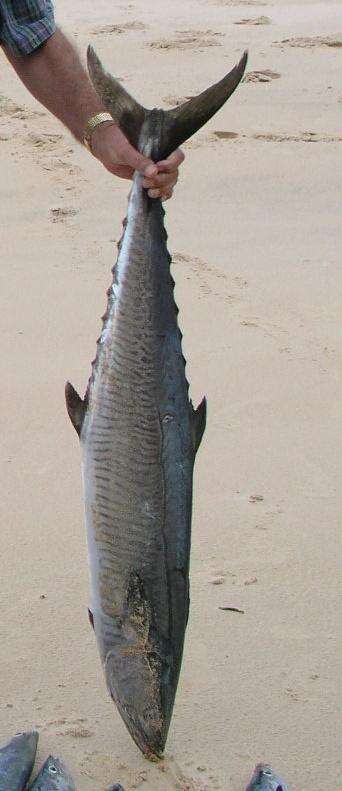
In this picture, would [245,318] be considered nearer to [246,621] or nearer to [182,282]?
[182,282]

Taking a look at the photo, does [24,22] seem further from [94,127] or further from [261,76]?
[261,76]

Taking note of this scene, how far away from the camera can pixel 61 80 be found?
3252mm

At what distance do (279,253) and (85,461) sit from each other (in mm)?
3965

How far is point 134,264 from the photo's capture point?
2.69m

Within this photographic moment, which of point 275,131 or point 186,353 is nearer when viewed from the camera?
point 186,353

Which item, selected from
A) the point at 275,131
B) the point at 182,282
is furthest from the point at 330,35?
the point at 182,282

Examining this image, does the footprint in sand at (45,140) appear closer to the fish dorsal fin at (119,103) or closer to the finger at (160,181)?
the fish dorsal fin at (119,103)

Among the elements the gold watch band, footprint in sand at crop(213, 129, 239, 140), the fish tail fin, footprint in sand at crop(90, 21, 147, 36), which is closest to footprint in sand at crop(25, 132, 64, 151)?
footprint in sand at crop(213, 129, 239, 140)

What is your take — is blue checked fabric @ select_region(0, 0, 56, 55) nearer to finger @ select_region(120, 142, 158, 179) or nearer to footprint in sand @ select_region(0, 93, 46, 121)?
finger @ select_region(120, 142, 158, 179)

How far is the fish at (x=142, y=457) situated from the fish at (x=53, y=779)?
1.72 ft

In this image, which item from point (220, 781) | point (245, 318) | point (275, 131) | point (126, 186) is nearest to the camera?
point (220, 781)

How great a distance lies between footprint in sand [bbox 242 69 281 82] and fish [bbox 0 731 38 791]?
6.44m

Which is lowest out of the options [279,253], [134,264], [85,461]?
[279,253]

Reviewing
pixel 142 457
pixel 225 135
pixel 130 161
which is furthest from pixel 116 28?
pixel 142 457
